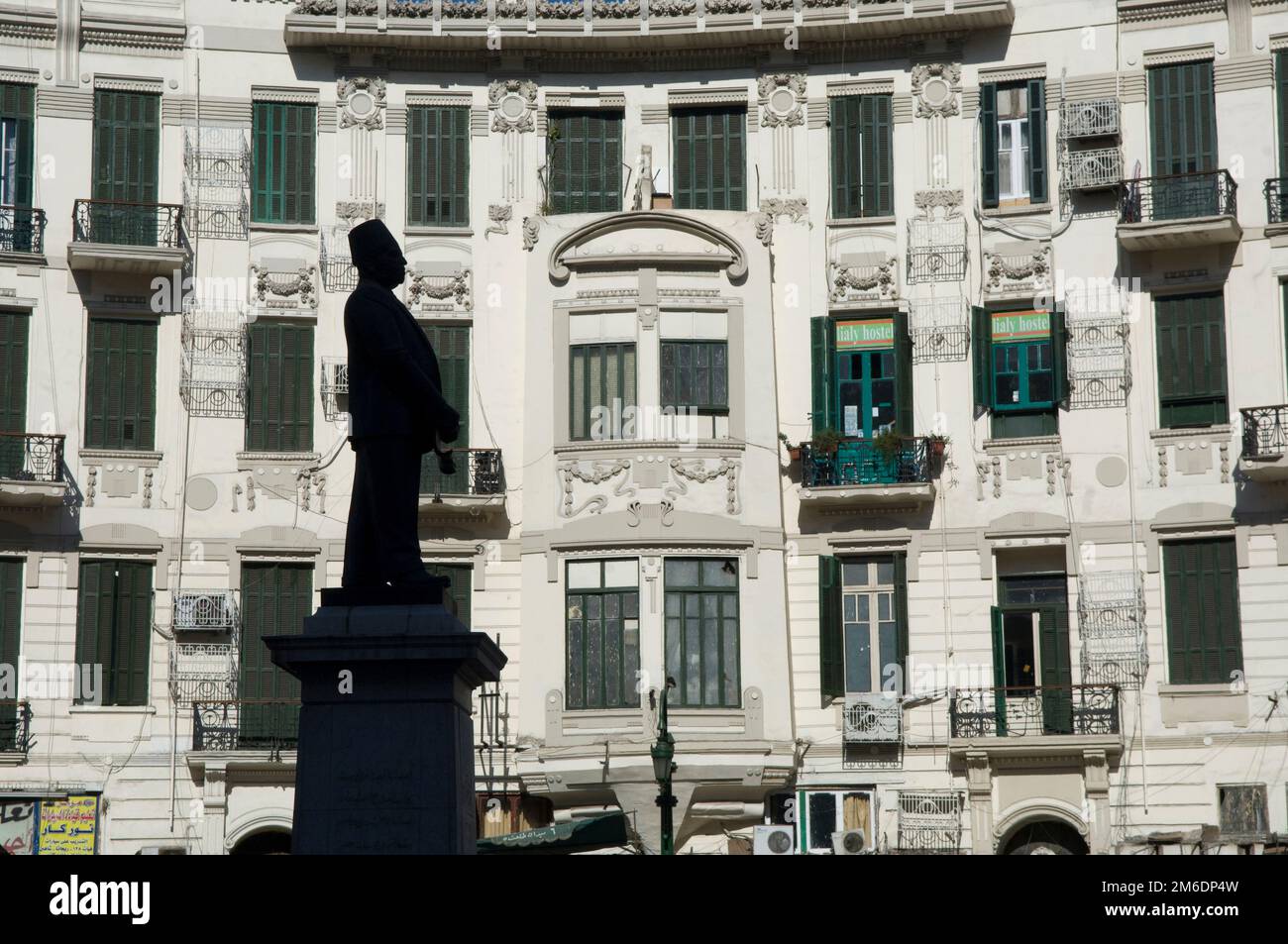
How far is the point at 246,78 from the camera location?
112 feet

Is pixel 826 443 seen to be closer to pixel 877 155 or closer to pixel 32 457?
pixel 877 155

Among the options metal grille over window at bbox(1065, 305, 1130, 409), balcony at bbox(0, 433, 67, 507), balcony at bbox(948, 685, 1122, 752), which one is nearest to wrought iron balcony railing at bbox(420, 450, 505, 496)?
balcony at bbox(0, 433, 67, 507)

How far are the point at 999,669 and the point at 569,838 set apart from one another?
7871 millimetres

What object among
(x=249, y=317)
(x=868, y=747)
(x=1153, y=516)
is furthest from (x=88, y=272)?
(x=1153, y=516)

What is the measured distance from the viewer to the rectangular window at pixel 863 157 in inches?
1324

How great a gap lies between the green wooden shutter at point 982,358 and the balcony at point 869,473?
41.4 inches

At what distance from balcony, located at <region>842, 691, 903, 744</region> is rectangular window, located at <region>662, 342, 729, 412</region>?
5136mm

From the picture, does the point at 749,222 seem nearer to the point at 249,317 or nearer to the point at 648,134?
the point at 648,134

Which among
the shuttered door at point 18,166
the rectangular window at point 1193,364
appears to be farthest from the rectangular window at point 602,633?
the shuttered door at point 18,166

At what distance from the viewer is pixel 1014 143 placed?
1312 inches

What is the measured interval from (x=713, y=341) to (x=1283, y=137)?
933 cm

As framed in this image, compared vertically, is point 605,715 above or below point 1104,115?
below

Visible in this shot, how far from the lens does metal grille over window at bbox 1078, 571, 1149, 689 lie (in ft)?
102

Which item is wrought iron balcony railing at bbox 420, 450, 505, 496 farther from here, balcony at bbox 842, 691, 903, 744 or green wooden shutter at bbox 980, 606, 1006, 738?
green wooden shutter at bbox 980, 606, 1006, 738
